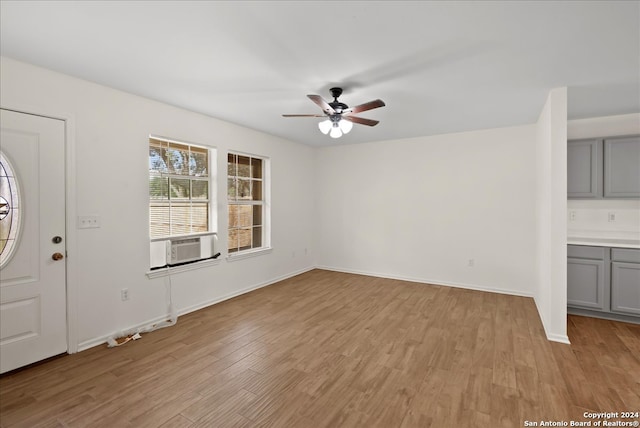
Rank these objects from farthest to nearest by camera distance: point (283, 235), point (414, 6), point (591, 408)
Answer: point (283, 235) → point (591, 408) → point (414, 6)

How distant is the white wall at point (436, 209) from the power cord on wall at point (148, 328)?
335cm

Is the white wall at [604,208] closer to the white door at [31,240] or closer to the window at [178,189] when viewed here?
the window at [178,189]

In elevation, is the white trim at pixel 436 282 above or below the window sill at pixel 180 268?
below

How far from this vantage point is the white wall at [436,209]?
455cm

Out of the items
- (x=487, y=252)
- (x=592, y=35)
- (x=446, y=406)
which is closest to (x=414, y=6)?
(x=592, y=35)

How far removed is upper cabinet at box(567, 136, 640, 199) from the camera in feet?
12.1

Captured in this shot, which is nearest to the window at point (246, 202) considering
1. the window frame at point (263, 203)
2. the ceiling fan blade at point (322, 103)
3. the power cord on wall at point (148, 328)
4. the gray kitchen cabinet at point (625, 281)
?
the window frame at point (263, 203)

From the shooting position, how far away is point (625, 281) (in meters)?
3.48

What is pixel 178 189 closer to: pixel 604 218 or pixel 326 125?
pixel 326 125

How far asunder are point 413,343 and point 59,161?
3811 mm

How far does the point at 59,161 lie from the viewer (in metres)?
2.71

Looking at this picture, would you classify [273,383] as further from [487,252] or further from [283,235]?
[487,252]

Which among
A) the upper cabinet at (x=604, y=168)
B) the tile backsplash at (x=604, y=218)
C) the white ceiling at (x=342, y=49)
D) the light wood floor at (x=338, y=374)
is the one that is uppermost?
the white ceiling at (x=342, y=49)

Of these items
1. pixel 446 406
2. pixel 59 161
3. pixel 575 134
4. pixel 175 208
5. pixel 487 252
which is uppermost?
pixel 575 134
